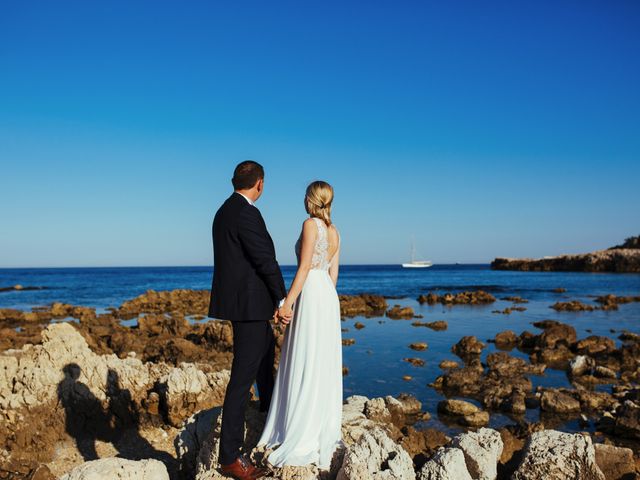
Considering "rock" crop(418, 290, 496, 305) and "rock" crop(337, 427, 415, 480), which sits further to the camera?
"rock" crop(418, 290, 496, 305)

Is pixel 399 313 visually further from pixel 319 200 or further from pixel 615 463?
pixel 319 200

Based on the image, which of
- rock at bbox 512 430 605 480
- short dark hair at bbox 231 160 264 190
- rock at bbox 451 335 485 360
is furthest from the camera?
rock at bbox 451 335 485 360

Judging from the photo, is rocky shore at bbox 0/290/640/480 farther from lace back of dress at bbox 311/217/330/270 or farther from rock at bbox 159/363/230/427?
lace back of dress at bbox 311/217/330/270

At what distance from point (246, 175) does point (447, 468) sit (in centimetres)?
356

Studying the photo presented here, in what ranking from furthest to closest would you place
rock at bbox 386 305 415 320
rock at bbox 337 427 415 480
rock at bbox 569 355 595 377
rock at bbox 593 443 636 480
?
1. rock at bbox 386 305 415 320
2. rock at bbox 569 355 595 377
3. rock at bbox 593 443 636 480
4. rock at bbox 337 427 415 480

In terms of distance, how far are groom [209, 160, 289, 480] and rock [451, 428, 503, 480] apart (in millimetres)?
2378

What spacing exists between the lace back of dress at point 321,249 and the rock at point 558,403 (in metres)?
9.59

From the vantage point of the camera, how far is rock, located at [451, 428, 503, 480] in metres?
5.75

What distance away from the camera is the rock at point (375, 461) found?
4621mm

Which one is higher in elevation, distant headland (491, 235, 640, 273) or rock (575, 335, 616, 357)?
distant headland (491, 235, 640, 273)

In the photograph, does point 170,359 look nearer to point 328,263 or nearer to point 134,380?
point 134,380

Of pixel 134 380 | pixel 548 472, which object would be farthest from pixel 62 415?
pixel 548 472

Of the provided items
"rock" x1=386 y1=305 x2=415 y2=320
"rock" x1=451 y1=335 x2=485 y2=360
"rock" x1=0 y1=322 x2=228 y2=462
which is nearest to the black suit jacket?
"rock" x1=0 y1=322 x2=228 y2=462

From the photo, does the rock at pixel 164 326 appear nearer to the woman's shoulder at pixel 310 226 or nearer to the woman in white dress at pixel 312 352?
the woman in white dress at pixel 312 352
